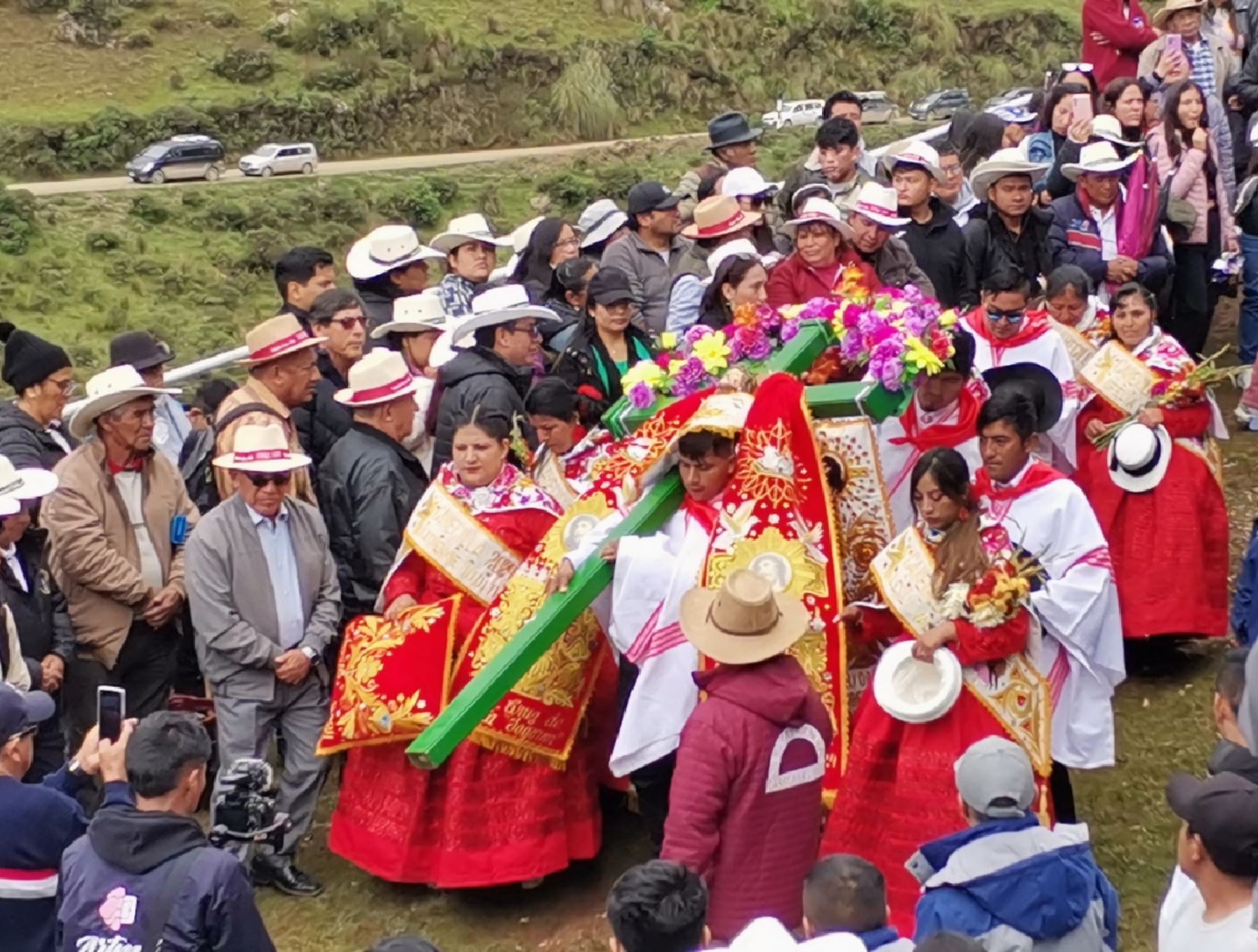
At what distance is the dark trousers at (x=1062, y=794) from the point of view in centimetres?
681

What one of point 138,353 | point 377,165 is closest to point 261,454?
point 138,353

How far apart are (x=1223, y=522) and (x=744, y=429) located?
10.0ft

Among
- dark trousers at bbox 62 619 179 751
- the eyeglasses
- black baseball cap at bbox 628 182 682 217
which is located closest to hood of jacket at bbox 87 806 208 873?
dark trousers at bbox 62 619 179 751

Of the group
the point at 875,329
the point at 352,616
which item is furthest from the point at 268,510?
the point at 875,329

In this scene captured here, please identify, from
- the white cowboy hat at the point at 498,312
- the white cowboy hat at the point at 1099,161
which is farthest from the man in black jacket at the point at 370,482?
the white cowboy hat at the point at 1099,161

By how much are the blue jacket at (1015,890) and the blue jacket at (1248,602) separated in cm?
229

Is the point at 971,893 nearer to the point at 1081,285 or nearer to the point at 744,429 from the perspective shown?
the point at 744,429

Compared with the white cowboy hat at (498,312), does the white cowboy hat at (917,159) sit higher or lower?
lower

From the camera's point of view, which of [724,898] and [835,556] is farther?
[835,556]

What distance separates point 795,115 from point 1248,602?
1047 inches

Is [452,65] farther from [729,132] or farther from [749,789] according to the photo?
[749,789]

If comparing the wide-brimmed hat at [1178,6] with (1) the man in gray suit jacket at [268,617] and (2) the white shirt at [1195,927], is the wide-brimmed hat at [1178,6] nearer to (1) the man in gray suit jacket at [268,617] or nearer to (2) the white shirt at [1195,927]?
(1) the man in gray suit jacket at [268,617]

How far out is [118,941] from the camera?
471cm

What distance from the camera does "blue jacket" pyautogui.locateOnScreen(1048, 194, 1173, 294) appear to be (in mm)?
10078
